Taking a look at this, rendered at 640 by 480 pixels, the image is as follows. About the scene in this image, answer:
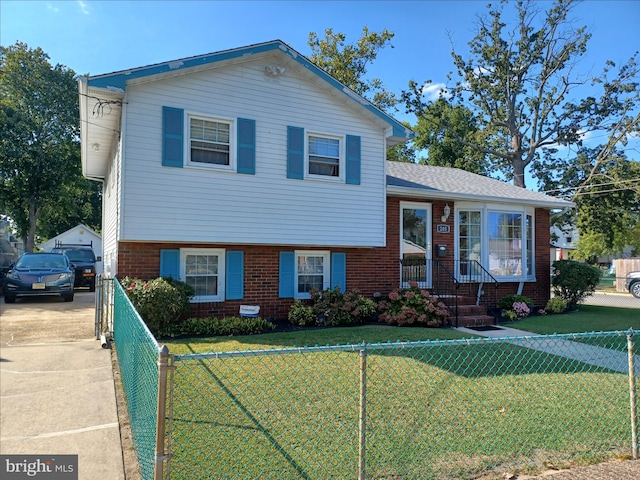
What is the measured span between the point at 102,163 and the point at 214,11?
21.7ft

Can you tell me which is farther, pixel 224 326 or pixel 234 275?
pixel 234 275

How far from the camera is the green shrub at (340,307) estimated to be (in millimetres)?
9711

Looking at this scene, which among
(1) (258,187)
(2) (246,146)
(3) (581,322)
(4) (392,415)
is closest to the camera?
(4) (392,415)

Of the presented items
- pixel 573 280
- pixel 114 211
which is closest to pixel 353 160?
pixel 114 211

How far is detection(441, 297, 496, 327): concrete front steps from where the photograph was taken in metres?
10.0

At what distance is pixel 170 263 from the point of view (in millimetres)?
9070

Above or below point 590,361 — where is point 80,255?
above

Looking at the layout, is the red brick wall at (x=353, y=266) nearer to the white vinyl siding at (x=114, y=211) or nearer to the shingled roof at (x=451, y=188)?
the shingled roof at (x=451, y=188)

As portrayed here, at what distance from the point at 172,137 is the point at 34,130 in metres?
22.2

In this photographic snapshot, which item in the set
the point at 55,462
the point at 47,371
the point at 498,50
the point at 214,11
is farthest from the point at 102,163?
the point at 498,50

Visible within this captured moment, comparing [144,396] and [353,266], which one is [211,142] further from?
[144,396]

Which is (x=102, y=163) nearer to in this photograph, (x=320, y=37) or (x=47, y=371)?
(x=47, y=371)

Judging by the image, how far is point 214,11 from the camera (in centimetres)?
1005

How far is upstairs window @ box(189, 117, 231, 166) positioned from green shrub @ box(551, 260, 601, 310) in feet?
34.0
